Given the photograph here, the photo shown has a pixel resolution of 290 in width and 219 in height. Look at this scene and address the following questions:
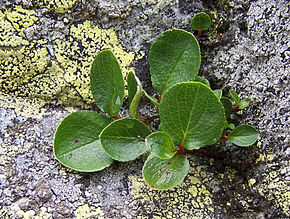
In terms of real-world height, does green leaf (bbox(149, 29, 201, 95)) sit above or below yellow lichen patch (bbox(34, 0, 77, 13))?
below

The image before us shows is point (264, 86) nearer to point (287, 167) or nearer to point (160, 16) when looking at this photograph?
point (287, 167)

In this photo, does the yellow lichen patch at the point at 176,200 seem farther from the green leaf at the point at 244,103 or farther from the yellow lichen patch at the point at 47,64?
the yellow lichen patch at the point at 47,64

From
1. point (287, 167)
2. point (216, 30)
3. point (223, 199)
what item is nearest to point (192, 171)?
point (223, 199)

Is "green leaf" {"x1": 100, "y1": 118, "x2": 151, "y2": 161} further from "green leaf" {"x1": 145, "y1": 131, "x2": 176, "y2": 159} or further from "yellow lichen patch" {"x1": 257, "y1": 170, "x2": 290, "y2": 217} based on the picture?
"yellow lichen patch" {"x1": 257, "y1": 170, "x2": 290, "y2": 217}

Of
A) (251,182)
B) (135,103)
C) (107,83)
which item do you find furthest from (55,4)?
(251,182)

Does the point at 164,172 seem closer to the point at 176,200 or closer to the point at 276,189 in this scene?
the point at 176,200

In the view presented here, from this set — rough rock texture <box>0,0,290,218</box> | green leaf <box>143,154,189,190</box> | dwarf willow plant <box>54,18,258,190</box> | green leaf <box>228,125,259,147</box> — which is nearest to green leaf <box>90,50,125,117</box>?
dwarf willow plant <box>54,18,258,190</box>

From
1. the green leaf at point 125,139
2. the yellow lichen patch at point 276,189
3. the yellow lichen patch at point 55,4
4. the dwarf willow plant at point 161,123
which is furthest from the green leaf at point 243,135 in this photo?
the yellow lichen patch at point 55,4
